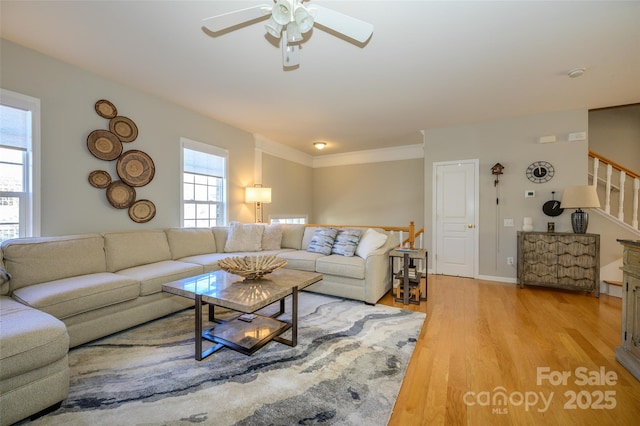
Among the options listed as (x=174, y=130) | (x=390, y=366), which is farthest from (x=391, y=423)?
(x=174, y=130)

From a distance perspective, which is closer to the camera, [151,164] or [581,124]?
[151,164]

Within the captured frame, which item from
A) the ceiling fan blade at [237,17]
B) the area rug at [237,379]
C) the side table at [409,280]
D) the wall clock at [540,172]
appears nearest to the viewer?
the area rug at [237,379]

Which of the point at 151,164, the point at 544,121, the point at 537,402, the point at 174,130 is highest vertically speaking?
the point at 544,121

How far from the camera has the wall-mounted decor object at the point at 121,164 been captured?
9.47 ft

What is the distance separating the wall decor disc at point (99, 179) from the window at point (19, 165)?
0.42 meters

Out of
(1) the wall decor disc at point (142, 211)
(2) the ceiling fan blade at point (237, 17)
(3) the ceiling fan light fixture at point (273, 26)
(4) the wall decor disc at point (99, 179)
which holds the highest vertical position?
(2) the ceiling fan blade at point (237, 17)

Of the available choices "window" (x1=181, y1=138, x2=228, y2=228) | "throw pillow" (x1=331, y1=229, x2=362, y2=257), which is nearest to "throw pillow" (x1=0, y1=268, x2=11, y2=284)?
"window" (x1=181, y1=138, x2=228, y2=228)

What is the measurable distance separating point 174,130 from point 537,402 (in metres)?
4.60

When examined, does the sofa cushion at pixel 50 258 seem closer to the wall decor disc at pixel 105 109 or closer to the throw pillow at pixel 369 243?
the wall decor disc at pixel 105 109

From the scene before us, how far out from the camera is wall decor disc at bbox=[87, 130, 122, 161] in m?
2.83

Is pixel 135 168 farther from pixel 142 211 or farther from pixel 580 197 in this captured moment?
pixel 580 197

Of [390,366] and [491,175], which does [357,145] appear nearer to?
[491,175]

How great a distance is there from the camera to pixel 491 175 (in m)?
4.27

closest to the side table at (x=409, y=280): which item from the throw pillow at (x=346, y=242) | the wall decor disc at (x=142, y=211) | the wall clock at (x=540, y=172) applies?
the throw pillow at (x=346, y=242)
